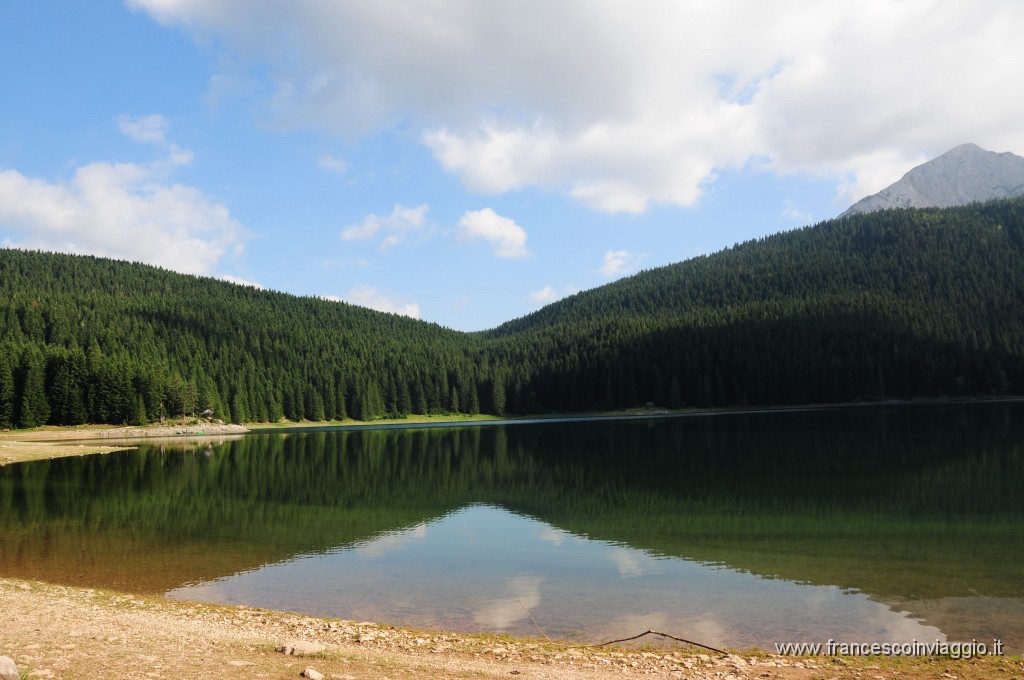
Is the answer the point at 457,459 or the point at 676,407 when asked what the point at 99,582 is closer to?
the point at 457,459

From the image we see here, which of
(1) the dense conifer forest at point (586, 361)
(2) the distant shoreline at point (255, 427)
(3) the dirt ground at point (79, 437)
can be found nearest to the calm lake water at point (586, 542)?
(3) the dirt ground at point (79, 437)

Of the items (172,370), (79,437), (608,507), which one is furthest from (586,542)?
(172,370)

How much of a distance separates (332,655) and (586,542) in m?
15.6

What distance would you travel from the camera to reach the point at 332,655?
12.4 metres

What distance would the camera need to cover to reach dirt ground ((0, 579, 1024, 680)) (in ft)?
36.9

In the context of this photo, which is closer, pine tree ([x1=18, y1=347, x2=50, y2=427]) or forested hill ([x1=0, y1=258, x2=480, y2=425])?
pine tree ([x1=18, y1=347, x2=50, y2=427])

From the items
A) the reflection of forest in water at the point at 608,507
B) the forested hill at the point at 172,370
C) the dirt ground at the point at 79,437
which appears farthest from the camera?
the forested hill at the point at 172,370

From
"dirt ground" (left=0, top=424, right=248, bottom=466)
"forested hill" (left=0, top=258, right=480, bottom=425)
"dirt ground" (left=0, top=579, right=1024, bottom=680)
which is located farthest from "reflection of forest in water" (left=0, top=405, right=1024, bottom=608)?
"forested hill" (left=0, top=258, right=480, bottom=425)

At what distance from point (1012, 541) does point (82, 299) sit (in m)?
200

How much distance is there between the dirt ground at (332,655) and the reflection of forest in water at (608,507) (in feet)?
19.3

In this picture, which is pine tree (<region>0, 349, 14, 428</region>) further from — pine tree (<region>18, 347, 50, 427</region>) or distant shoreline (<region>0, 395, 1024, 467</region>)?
distant shoreline (<region>0, 395, 1024, 467</region>)

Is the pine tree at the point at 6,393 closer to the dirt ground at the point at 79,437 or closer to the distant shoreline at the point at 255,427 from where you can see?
the distant shoreline at the point at 255,427

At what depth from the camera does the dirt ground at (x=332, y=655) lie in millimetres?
11250

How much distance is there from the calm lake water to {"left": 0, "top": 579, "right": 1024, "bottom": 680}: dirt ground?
1.85 meters
